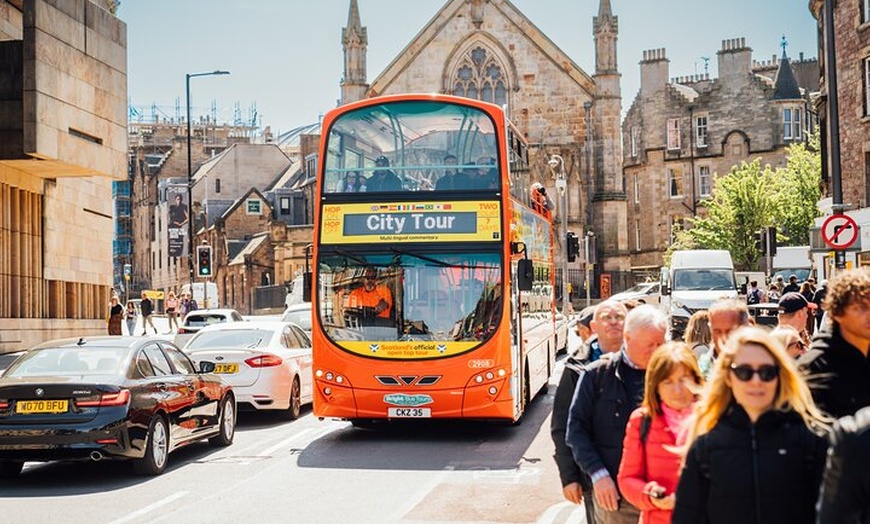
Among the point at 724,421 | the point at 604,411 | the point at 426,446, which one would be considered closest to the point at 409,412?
the point at 426,446

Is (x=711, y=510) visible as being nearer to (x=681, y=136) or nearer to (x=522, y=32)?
(x=522, y=32)

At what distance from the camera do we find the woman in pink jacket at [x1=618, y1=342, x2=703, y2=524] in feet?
16.0

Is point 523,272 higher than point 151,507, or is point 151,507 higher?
point 523,272

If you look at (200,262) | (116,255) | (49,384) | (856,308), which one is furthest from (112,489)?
(116,255)

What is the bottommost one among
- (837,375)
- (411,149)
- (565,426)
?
(565,426)

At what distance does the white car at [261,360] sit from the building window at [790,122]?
56.9 m

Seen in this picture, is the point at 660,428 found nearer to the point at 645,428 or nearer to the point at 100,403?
the point at 645,428

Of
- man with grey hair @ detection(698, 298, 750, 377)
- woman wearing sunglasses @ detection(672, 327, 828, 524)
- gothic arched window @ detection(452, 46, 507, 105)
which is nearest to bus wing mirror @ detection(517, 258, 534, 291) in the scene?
man with grey hair @ detection(698, 298, 750, 377)

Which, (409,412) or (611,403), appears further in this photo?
(409,412)

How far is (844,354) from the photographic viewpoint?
499 centimetres

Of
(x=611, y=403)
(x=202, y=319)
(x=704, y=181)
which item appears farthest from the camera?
(x=704, y=181)

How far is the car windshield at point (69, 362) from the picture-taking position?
1176 centimetres

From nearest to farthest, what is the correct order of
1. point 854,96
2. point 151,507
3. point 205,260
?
point 151,507, point 854,96, point 205,260

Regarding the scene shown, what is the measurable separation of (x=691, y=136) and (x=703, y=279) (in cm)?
3825
